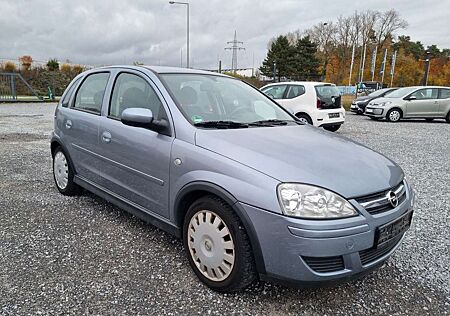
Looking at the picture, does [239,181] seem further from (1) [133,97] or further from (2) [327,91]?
(2) [327,91]

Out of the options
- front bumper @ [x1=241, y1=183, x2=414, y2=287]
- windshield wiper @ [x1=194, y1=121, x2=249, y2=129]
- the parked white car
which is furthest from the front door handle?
the parked white car

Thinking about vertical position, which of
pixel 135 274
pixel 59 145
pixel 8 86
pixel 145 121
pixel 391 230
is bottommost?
pixel 135 274

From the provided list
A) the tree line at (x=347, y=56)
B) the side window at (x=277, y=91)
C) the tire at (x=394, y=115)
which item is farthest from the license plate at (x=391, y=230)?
the tree line at (x=347, y=56)

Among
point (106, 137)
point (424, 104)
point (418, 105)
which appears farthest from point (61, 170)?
point (424, 104)

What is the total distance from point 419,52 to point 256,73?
3533cm

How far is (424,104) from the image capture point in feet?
49.1

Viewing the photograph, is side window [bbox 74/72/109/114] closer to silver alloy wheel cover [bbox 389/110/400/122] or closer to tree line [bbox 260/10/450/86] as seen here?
silver alloy wheel cover [bbox 389/110/400/122]

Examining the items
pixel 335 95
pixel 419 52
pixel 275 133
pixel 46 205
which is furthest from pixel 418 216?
pixel 419 52

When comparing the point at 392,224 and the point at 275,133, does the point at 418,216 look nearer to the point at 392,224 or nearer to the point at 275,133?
the point at 392,224

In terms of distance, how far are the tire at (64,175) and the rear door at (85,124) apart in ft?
0.69

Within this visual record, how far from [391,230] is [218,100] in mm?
1778

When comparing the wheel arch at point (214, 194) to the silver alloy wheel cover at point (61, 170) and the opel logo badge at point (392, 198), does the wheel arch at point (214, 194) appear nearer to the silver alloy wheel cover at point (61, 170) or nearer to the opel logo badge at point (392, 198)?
the opel logo badge at point (392, 198)

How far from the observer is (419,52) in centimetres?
7081

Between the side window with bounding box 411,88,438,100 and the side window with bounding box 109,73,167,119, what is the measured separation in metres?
14.8
